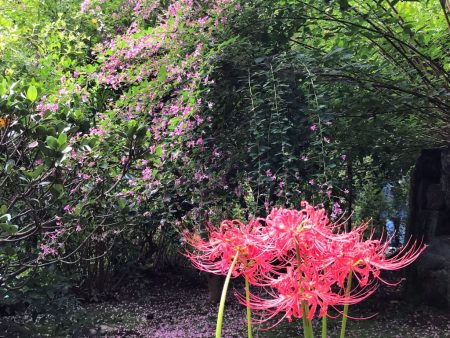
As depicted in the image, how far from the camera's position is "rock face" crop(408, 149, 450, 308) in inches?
167

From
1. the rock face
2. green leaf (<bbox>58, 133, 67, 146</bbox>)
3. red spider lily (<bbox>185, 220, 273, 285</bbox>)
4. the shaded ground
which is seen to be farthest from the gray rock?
red spider lily (<bbox>185, 220, 273, 285</bbox>)

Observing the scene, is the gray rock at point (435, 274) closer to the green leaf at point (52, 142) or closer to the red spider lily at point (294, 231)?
the green leaf at point (52, 142)

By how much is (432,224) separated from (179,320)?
7.45ft

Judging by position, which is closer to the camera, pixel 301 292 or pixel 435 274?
pixel 301 292

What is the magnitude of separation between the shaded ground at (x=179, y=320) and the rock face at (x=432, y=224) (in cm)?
15

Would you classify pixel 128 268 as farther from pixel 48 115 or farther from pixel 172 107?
pixel 48 115

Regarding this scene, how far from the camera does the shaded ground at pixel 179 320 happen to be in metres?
3.38

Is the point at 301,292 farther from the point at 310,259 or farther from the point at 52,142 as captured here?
the point at 52,142

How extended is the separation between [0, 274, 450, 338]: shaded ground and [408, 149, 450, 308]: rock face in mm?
153

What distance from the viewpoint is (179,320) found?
407cm

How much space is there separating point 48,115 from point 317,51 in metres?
1.89

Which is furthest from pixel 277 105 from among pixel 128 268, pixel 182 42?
pixel 128 268

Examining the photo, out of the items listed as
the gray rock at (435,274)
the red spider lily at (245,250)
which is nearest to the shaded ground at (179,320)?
the gray rock at (435,274)

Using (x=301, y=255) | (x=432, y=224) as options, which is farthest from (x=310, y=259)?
(x=432, y=224)
